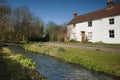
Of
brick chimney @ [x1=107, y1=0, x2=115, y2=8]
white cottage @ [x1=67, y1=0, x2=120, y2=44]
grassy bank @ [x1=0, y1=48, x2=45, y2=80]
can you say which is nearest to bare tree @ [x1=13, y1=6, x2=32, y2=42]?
white cottage @ [x1=67, y1=0, x2=120, y2=44]

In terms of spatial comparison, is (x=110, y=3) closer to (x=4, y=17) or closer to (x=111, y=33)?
(x=111, y=33)

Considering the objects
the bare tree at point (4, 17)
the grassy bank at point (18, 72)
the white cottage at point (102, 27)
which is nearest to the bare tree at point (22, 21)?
the bare tree at point (4, 17)

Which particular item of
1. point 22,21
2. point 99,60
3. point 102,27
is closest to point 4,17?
point 22,21

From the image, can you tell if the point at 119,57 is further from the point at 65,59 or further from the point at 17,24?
the point at 17,24

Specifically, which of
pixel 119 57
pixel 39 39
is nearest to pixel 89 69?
pixel 119 57

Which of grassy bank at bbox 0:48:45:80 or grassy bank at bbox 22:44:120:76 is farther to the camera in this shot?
grassy bank at bbox 22:44:120:76

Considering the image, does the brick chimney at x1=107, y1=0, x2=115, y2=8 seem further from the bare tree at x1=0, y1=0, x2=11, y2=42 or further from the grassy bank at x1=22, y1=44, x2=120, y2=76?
the bare tree at x1=0, y1=0, x2=11, y2=42

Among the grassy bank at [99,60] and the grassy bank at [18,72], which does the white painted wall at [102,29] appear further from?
the grassy bank at [18,72]

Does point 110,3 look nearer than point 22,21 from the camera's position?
Yes

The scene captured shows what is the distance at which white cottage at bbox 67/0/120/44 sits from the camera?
32791mm

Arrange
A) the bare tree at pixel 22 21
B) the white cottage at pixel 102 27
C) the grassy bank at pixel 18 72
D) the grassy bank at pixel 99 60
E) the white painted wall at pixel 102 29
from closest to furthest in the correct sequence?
the grassy bank at pixel 18 72, the grassy bank at pixel 99 60, the white painted wall at pixel 102 29, the white cottage at pixel 102 27, the bare tree at pixel 22 21

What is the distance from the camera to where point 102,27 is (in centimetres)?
3581

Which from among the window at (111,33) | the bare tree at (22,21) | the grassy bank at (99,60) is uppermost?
the bare tree at (22,21)

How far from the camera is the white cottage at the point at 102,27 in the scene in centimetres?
3279
